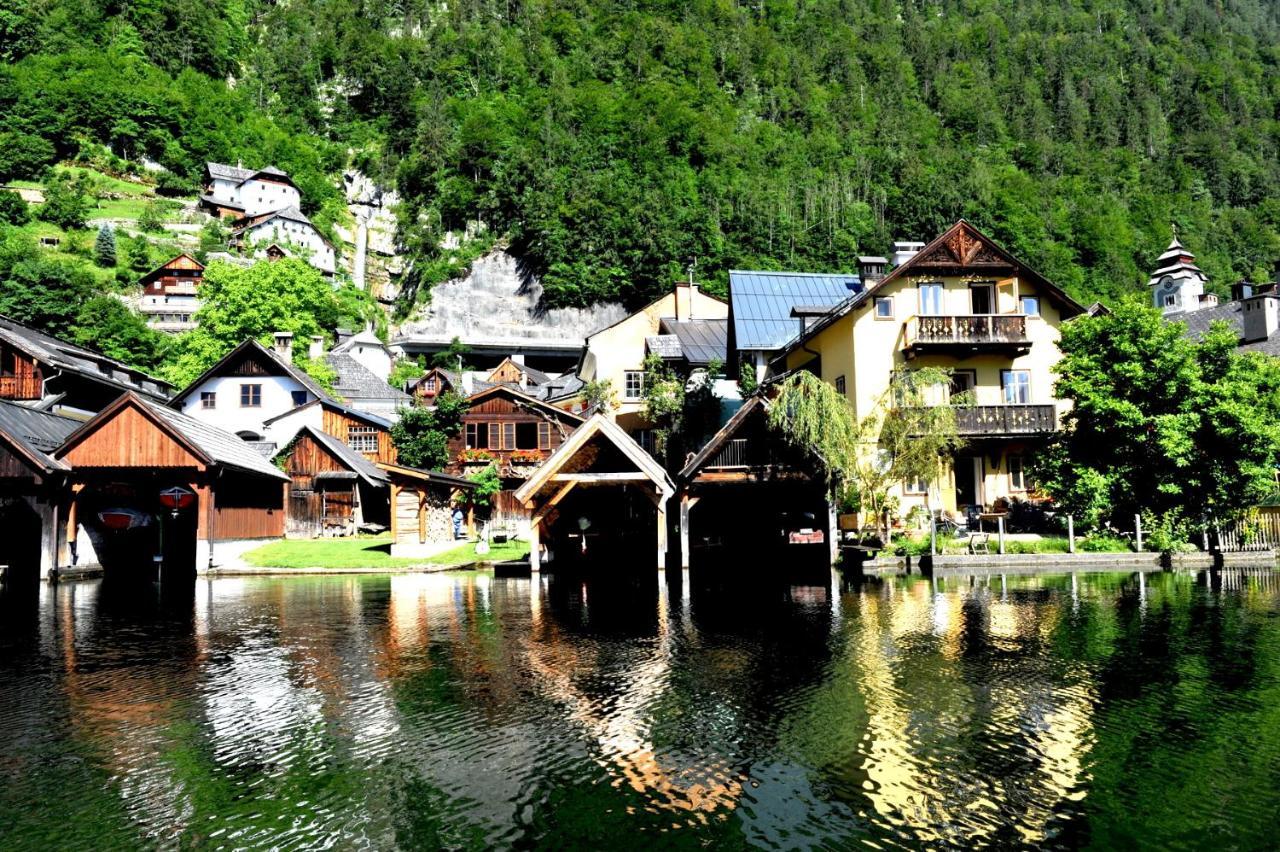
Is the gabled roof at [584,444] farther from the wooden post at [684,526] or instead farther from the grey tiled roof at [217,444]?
the grey tiled roof at [217,444]

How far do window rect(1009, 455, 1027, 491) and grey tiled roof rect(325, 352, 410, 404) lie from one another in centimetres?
4946

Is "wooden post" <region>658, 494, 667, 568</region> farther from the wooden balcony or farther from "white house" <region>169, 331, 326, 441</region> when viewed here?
"white house" <region>169, 331, 326, 441</region>

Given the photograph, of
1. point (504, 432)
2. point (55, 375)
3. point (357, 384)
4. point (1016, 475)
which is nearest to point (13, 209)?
point (357, 384)

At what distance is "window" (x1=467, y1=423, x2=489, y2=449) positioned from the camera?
54.2 meters

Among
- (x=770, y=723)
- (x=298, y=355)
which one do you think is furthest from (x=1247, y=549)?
(x=298, y=355)

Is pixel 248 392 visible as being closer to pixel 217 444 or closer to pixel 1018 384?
pixel 217 444

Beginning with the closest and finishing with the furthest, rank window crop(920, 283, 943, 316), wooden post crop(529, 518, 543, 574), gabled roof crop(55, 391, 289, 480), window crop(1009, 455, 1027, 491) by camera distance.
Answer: wooden post crop(529, 518, 543, 574) → gabled roof crop(55, 391, 289, 480) → window crop(1009, 455, 1027, 491) → window crop(920, 283, 943, 316)

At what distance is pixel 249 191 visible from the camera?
130 metres

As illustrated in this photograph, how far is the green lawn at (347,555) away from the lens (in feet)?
113

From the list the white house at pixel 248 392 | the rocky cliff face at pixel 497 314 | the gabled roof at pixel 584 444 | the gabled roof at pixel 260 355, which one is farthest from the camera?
the rocky cliff face at pixel 497 314

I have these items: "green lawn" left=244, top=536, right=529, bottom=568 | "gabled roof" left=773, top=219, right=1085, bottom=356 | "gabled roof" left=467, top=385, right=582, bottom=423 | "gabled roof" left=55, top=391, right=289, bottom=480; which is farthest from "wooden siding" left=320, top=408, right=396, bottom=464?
"gabled roof" left=773, top=219, right=1085, bottom=356

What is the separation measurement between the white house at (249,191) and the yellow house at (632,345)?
90068 millimetres

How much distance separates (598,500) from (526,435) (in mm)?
15472

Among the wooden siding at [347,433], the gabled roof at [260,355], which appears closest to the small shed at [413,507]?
the wooden siding at [347,433]
